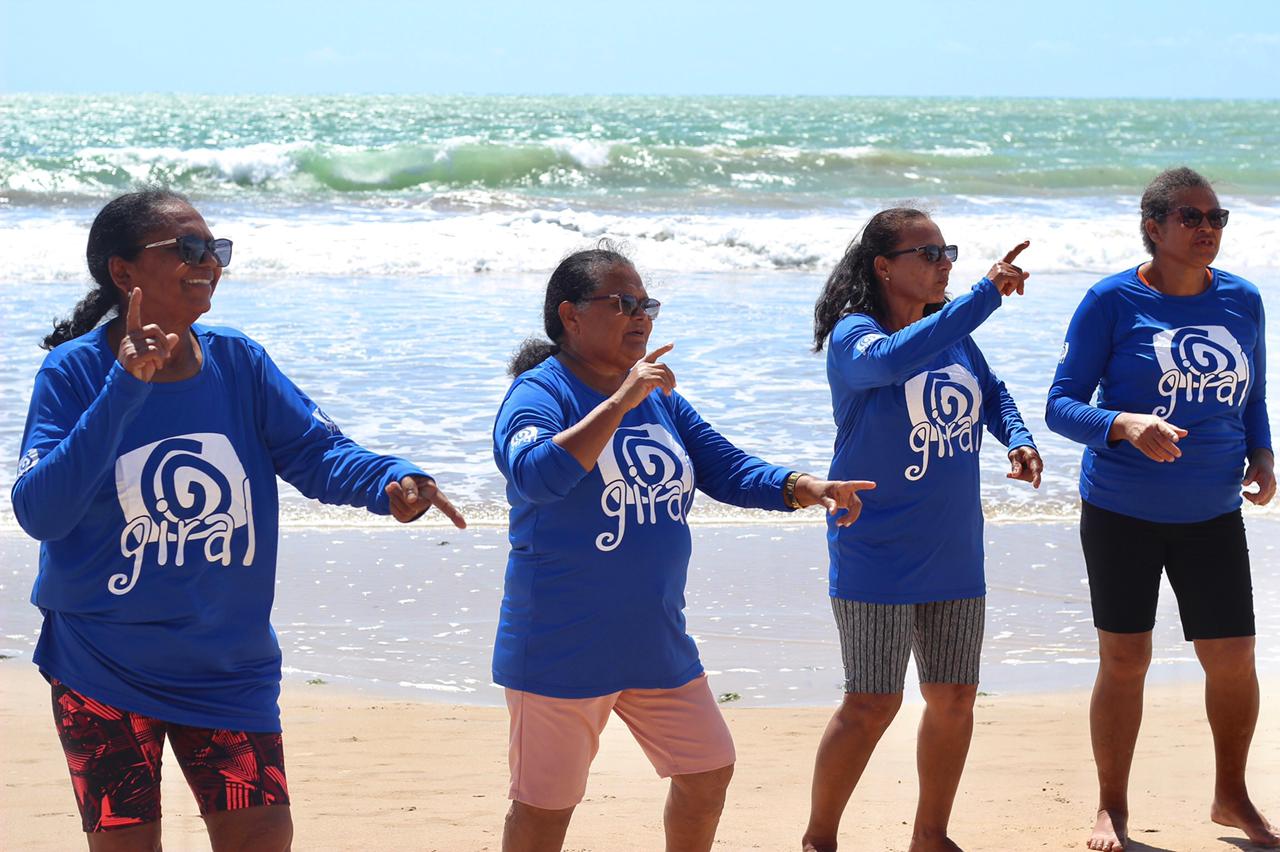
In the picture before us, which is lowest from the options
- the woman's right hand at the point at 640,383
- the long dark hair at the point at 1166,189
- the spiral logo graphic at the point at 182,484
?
the spiral logo graphic at the point at 182,484

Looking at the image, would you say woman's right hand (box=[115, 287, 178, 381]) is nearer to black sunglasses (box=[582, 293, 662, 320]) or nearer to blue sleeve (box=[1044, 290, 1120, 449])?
black sunglasses (box=[582, 293, 662, 320])

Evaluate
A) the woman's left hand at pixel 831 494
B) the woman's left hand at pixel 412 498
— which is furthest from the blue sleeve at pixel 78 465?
the woman's left hand at pixel 831 494

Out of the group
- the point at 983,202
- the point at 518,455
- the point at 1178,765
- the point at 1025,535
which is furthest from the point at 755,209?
the point at 518,455

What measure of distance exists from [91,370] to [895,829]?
264 cm

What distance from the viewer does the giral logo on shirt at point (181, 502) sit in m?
2.69

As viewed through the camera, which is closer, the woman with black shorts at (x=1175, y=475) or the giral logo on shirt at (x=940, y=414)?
the giral logo on shirt at (x=940, y=414)

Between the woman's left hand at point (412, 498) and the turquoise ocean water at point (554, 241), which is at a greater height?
the woman's left hand at point (412, 498)

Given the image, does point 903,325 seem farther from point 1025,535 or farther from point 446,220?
point 446,220

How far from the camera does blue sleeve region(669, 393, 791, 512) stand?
11.0 feet

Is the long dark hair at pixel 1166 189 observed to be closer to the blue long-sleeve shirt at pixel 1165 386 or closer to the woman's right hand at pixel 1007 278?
the blue long-sleeve shirt at pixel 1165 386

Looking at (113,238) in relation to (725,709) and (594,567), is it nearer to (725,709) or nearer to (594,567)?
(594,567)

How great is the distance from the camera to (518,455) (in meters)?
3.00

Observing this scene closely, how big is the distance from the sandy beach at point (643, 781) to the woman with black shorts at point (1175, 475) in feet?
1.01

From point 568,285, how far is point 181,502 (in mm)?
1006
